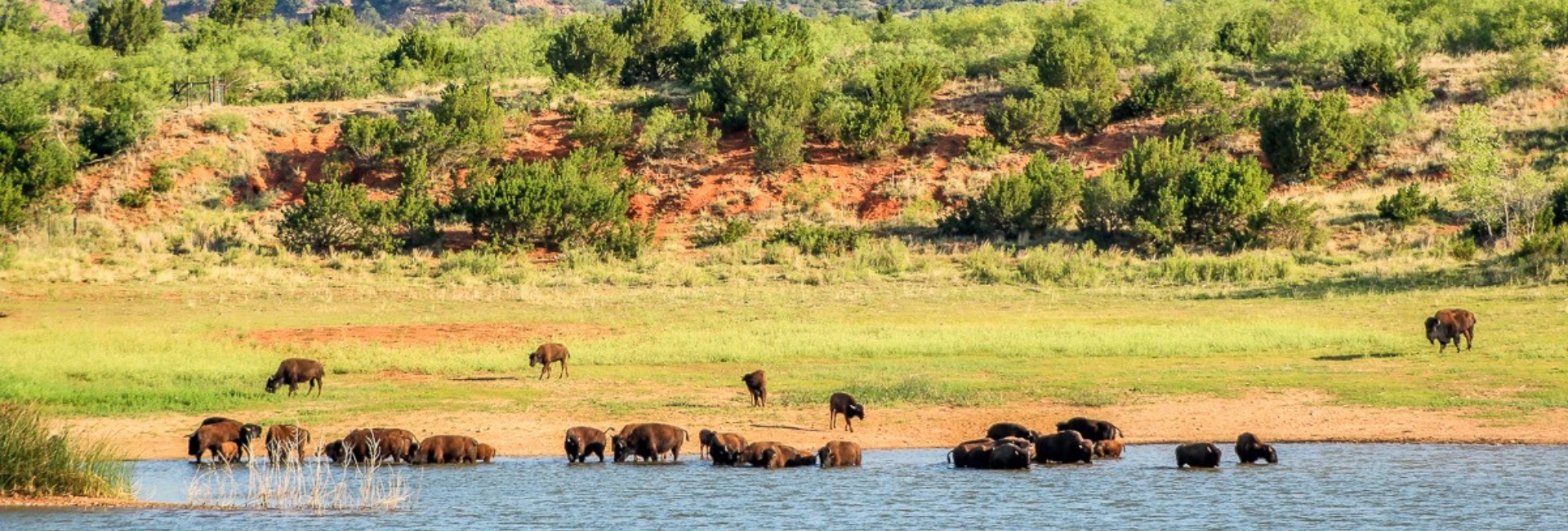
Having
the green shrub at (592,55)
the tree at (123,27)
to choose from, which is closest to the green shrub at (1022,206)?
the green shrub at (592,55)

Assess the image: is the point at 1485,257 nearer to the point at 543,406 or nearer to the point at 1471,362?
the point at 1471,362

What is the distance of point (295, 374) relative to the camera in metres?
27.3

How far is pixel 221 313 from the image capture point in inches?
1570

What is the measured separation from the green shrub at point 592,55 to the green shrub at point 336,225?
1802cm

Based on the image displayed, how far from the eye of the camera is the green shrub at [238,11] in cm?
9469

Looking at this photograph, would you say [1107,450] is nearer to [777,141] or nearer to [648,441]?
[648,441]

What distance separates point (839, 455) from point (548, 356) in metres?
8.87

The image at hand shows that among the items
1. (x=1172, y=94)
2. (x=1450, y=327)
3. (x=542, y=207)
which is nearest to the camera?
(x=1450, y=327)

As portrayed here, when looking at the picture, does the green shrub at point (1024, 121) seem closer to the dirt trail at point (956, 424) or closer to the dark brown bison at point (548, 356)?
the dark brown bison at point (548, 356)

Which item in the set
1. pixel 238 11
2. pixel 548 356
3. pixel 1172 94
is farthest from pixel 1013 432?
pixel 238 11

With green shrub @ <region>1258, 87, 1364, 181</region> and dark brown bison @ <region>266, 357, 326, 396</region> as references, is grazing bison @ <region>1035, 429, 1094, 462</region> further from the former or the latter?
green shrub @ <region>1258, 87, 1364, 181</region>

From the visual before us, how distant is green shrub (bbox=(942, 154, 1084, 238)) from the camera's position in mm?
54562

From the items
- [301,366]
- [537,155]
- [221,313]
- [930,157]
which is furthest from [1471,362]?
[537,155]

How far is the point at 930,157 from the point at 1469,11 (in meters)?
27.6
